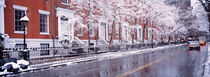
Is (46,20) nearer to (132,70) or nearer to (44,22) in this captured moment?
(44,22)

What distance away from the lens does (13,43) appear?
1577 cm

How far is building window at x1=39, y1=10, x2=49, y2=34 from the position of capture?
19891mm

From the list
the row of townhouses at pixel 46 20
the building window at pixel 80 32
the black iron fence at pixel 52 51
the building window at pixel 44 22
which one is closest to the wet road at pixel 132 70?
the black iron fence at pixel 52 51

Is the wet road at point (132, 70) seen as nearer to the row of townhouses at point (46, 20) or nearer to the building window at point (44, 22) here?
the row of townhouses at point (46, 20)

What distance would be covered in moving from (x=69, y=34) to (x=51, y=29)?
2.27 metres

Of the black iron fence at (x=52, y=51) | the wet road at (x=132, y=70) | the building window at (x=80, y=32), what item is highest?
the building window at (x=80, y=32)

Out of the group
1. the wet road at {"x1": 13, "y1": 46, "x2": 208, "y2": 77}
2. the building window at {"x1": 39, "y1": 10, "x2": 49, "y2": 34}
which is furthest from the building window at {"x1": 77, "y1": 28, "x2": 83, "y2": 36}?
the wet road at {"x1": 13, "y1": 46, "x2": 208, "y2": 77}

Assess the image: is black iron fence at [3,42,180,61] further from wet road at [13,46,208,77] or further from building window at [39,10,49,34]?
wet road at [13,46,208,77]

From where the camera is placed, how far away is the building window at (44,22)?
19891 mm

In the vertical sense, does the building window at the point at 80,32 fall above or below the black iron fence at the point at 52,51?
above

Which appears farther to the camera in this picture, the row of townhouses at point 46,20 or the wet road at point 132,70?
the row of townhouses at point 46,20

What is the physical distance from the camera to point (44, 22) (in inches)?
797

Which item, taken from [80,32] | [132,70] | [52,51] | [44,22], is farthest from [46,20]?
[132,70]

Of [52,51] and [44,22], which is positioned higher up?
[44,22]
